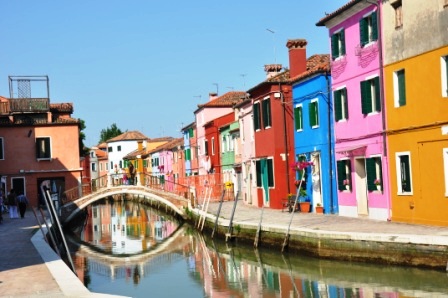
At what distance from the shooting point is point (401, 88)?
22.6 m

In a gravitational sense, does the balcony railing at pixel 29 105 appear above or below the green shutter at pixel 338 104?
above

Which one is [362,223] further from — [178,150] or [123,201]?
[123,201]

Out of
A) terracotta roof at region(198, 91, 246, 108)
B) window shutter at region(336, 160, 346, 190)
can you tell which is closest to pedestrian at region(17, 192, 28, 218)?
window shutter at region(336, 160, 346, 190)

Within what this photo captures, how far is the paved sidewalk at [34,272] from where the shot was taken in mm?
12510

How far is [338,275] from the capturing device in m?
19.1

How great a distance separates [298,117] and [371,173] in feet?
25.9

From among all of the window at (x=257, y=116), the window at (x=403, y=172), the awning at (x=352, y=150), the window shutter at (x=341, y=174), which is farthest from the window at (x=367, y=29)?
the window at (x=257, y=116)

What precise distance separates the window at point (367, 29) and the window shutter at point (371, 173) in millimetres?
4067

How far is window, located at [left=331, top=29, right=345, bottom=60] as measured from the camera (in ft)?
87.6

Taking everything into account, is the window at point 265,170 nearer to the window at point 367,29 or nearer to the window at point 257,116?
the window at point 257,116

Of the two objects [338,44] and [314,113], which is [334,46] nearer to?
[338,44]

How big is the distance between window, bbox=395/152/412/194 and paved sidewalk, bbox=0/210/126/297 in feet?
Answer: 35.7

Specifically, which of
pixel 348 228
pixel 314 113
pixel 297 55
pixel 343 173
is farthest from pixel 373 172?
pixel 297 55

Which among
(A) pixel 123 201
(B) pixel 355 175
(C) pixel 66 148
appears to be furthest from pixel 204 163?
(B) pixel 355 175
